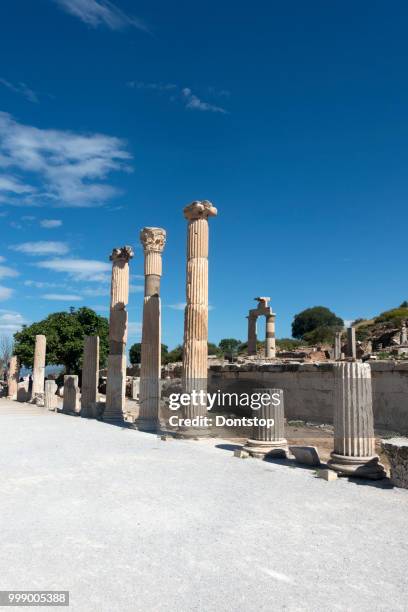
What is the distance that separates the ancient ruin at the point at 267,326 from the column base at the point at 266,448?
23736 mm

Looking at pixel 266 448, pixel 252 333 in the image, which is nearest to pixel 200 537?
pixel 266 448

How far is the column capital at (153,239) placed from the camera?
51.2 feet

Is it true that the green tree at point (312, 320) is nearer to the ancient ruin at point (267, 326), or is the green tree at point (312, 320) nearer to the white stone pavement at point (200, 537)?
the ancient ruin at point (267, 326)

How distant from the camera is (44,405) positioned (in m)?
23.6

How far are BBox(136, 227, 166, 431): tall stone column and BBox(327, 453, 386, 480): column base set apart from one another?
7185mm

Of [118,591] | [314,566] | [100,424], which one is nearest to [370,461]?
[314,566]

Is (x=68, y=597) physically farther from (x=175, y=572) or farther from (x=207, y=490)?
(x=207, y=490)

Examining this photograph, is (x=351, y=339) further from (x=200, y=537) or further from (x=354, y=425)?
(x=200, y=537)

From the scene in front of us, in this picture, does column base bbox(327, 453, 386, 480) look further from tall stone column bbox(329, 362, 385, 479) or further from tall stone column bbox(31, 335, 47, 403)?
tall stone column bbox(31, 335, 47, 403)

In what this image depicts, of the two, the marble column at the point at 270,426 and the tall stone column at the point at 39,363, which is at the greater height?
the tall stone column at the point at 39,363

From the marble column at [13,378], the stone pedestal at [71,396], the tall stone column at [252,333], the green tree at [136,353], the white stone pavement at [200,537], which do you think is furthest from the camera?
the green tree at [136,353]

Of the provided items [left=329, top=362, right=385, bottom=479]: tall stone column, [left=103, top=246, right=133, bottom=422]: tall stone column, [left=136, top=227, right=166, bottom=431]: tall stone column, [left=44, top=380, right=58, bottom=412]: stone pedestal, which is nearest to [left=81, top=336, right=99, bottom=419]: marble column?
[left=103, top=246, right=133, bottom=422]: tall stone column

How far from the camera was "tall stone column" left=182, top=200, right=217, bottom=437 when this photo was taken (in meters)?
12.4

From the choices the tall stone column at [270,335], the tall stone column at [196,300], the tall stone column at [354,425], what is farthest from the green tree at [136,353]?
the tall stone column at [354,425]
